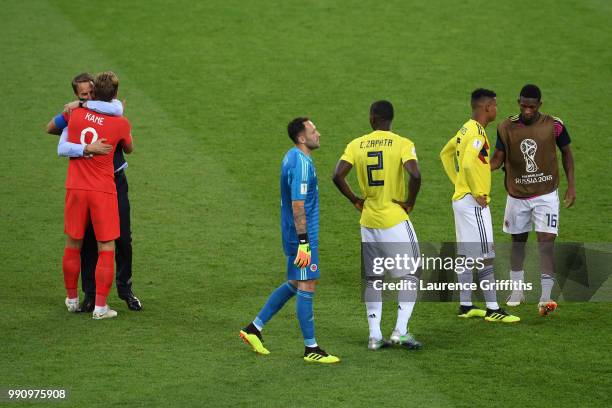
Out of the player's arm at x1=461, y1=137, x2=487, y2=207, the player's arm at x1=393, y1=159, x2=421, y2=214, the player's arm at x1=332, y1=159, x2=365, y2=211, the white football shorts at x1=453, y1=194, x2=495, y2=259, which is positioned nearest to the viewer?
the player's arm at x1=393, y1=159, x2=421, y2=214

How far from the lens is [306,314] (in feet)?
26.7

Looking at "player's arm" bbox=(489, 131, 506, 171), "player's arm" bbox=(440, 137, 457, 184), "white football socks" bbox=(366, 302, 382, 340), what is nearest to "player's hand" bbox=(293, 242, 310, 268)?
"white football socks" bbox=(366, 302, 382, 340)

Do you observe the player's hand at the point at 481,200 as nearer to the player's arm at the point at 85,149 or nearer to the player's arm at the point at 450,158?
the player's arm at the point at 450,158

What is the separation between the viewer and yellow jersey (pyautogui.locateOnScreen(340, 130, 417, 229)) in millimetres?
8352

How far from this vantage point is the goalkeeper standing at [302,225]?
8016mm

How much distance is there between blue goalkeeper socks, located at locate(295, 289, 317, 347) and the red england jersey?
2125mm

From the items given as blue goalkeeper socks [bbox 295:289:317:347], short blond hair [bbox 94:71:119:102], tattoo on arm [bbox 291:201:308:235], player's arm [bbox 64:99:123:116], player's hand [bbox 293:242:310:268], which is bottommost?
blue goalkeeper socks [bbox 295:289:317:347]

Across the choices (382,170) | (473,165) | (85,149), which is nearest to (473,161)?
(473,165)

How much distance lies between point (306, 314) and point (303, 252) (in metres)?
0.51

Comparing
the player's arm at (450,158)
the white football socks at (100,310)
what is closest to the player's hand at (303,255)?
the player's arm at (450,158)

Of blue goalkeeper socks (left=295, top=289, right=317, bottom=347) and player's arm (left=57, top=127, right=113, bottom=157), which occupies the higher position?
player's arm (left=57, top=127, right=113, bottom=157)

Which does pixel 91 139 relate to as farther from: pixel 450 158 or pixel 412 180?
pixel 450 158

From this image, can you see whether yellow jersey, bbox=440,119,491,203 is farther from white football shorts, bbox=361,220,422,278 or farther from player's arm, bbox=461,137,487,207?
white football shorts, bbox=361,220,422,278

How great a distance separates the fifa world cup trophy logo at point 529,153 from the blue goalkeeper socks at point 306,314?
2.67 metres
